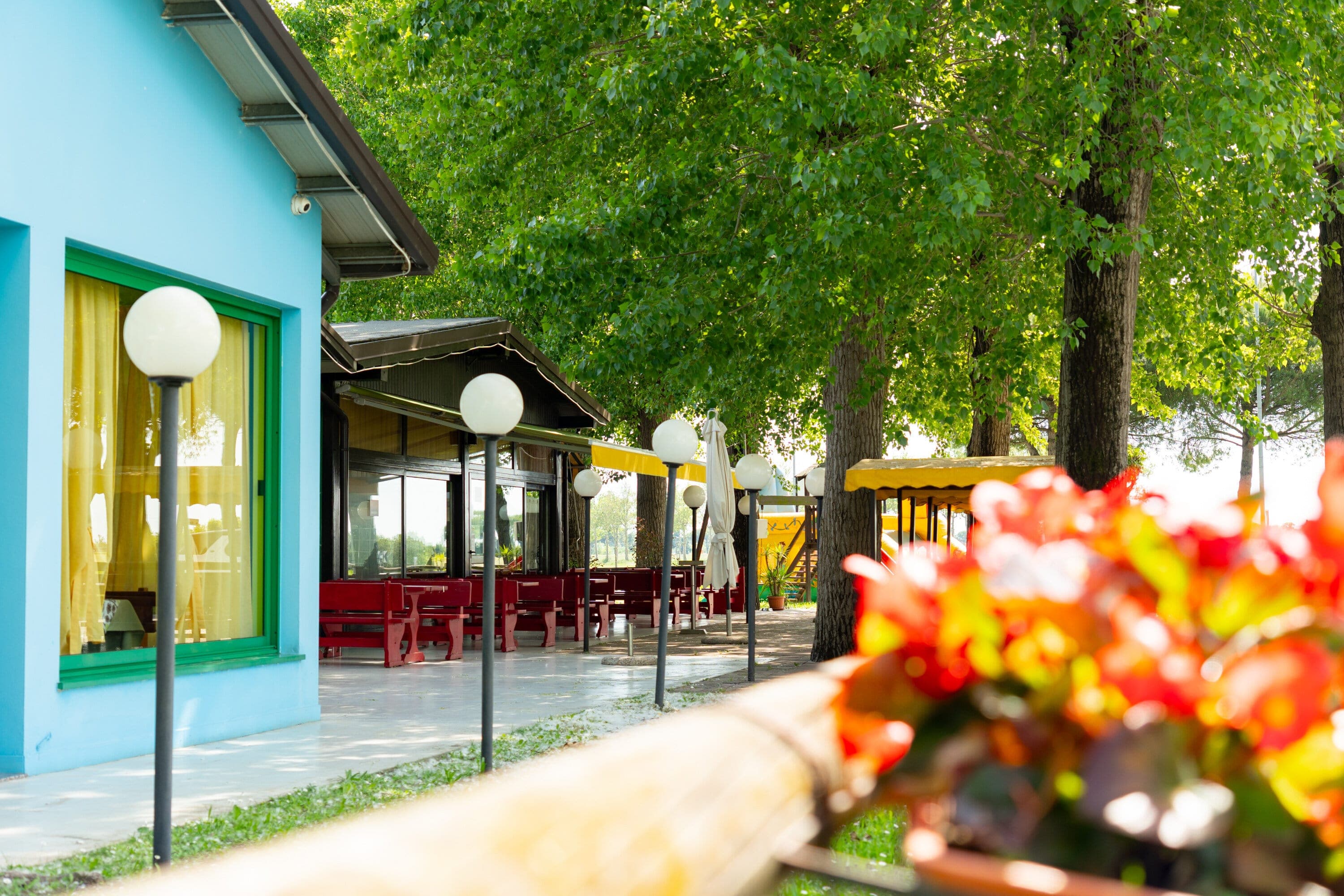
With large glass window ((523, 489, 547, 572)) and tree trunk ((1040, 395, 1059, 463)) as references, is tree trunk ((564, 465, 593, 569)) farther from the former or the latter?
tree trunk ((1040, 395, 1059, 463))

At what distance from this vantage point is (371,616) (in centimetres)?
1284

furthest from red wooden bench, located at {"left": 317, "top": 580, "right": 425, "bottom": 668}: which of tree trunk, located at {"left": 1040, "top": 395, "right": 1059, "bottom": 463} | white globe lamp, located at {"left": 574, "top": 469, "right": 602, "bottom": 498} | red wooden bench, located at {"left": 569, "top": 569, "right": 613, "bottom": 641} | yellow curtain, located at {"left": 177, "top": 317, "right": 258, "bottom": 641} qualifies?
tree trunk, located at {"left": 1040, "top": 395, "right": 1059, "bottom": 463}

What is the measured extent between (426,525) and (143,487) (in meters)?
9.01

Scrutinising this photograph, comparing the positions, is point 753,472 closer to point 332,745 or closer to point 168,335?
point 332,745

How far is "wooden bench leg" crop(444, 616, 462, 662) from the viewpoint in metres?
13.8

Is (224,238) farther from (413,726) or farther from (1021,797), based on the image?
(1021,797)

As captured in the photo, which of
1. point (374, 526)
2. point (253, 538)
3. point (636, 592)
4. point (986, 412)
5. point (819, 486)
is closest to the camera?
point (253, 538)

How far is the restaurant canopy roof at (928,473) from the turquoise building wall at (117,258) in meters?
5.47

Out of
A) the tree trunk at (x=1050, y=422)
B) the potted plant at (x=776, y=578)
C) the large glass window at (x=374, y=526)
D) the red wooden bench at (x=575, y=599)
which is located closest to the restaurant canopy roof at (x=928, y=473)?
the red wooden bench at (x=575, y=599)

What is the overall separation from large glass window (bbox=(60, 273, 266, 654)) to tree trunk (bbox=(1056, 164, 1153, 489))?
6.11m

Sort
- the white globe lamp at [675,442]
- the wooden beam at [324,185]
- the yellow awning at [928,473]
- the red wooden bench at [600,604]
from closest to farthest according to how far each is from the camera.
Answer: the wooden beam at [324,185]
the white globe lamp at [675,442]
the yellow awning at [928,473]
the red wooden bench at [600,604]

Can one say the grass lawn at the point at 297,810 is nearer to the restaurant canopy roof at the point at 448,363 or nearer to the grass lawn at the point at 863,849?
the grass lawn at the point at 863,849

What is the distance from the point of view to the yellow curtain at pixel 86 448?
23.2 feet

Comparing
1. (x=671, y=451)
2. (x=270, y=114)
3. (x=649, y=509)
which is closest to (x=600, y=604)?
(x=649, y=509)
